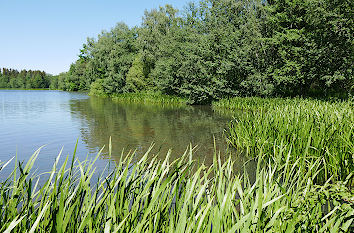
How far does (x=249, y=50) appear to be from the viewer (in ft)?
84.8

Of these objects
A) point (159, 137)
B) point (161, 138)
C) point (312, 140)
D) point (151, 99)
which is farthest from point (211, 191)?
point (151, 99)

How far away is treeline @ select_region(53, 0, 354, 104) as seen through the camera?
2073 cm

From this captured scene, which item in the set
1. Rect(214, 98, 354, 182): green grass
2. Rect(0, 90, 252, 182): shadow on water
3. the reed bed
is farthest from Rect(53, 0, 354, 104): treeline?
Rect(214, 98, 354, 182): green grass

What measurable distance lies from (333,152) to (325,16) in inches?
698

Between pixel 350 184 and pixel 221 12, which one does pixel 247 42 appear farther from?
pixel 350 184

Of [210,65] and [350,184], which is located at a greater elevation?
[210,65]

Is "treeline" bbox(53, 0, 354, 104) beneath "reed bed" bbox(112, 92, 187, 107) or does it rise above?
above

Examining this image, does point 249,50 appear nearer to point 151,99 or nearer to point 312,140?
point 151,99

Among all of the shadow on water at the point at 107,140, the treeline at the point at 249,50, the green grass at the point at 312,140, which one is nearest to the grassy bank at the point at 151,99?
the treeline at the point at 249,50

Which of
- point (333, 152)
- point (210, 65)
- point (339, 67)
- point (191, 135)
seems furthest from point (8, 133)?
point (339, 67)

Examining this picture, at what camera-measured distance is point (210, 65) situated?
91.7 ft

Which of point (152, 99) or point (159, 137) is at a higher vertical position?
point (152, 99)

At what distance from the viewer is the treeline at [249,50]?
68.0 feet

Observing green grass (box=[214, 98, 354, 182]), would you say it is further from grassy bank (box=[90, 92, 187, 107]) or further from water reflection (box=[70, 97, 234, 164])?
grassy bank (box=[90, 92, 187, 107])
